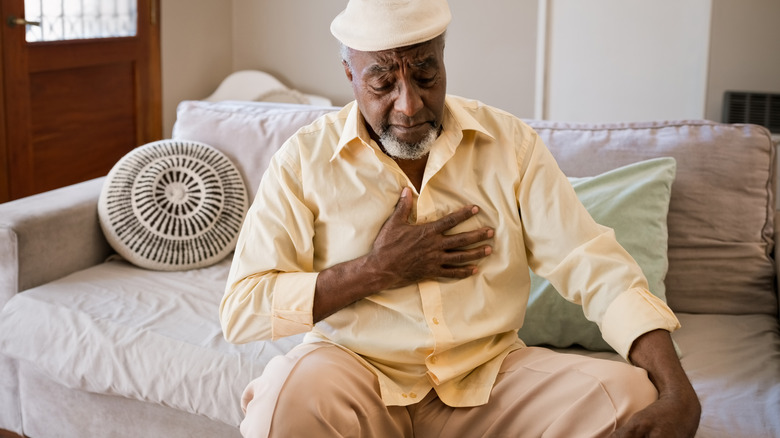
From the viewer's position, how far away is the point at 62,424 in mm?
2057

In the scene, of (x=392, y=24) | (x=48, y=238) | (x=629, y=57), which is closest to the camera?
(x=392, y=24)

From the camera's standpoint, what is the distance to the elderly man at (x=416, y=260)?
1401 mm

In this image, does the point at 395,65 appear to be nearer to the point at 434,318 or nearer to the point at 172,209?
the point at 434,318

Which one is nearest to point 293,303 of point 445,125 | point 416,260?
point 416,260

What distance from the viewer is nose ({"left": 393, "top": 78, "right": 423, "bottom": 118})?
1462 mm

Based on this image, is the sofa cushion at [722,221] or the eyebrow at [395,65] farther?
the sofa cushion at [722,221]

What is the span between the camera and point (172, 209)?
2324mm

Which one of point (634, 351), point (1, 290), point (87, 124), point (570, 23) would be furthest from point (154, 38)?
point (634, 351)

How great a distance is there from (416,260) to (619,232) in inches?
24.8

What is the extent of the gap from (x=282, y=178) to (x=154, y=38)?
3106 millimetres

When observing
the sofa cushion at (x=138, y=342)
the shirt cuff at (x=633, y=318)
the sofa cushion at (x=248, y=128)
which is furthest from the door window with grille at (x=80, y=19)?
the shirt cuff at (x=633, y=318)

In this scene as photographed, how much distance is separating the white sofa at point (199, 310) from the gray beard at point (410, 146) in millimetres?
588

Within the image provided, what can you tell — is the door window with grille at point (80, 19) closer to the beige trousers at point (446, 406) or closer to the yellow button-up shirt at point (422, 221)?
the yellow button-up shirt at point (422, 221)

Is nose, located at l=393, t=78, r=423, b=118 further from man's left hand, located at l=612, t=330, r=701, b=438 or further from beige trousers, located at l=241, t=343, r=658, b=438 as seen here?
man's left hand, located at l=612, t=330, r=701, b=438
